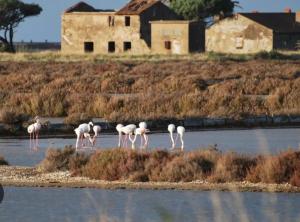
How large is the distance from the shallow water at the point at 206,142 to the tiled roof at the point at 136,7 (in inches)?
2560

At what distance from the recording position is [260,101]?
3716 cm

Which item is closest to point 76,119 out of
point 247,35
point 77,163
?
point 77,163

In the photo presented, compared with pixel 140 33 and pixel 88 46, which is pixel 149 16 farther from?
pixel 88 46

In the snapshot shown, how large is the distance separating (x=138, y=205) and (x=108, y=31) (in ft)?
259

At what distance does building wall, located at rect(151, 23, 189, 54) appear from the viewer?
89812mm

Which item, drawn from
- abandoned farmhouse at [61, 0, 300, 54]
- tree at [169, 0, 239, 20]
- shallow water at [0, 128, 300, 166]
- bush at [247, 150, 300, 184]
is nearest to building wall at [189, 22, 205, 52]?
abandoned farmhouse at [61, 0, 300, 54]

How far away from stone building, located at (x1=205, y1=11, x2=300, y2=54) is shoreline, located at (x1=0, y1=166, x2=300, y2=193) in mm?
74180

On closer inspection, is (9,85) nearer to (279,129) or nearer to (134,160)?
(279,129)

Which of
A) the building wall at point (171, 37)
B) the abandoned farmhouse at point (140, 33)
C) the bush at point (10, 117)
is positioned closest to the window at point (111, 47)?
the abandoned farmhouse at point (140, 33)

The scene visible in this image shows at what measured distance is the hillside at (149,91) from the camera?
35062 mm

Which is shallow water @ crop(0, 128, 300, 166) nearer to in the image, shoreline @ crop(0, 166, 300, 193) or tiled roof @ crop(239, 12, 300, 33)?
shoreline @ crop(0, 166, 300, 193)

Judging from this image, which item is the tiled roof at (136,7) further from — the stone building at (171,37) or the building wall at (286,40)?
the building wall at (286,40)

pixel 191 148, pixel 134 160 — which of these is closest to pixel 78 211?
pixel 134 160

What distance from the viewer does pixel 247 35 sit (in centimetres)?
9412
